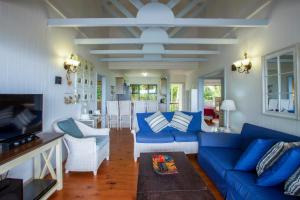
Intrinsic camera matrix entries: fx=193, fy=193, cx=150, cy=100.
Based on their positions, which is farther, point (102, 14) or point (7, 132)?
point (102, 14)

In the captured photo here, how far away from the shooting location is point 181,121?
13.1ft

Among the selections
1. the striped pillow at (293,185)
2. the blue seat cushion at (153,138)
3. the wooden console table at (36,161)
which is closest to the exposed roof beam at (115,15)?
the blue seat cushion at (153,138)

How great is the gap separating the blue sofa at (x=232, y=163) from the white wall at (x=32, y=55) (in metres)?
2.45

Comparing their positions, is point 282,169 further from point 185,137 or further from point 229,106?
point 229,106

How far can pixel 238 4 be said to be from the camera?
13.1ft

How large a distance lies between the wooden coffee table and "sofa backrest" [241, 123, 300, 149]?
116 cm

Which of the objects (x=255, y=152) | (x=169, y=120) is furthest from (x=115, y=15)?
(x=255, y=152)

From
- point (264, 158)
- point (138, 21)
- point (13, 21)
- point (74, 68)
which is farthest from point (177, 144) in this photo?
point (13, 21)

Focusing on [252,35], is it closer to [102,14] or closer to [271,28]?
[271,28]

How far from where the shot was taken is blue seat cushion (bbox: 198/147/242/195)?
222 cm

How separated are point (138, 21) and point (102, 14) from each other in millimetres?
4395

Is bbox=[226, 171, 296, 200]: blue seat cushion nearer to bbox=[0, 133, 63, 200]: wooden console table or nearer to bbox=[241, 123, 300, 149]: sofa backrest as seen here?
bbox=[241, 123, 300, 149]: sofa backrest

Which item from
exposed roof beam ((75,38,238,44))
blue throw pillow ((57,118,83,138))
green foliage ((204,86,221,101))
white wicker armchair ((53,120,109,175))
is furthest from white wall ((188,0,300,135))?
green foliage ((204,86,221,101))

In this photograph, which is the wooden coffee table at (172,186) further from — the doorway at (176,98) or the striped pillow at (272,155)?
the doorway at (176,98)
